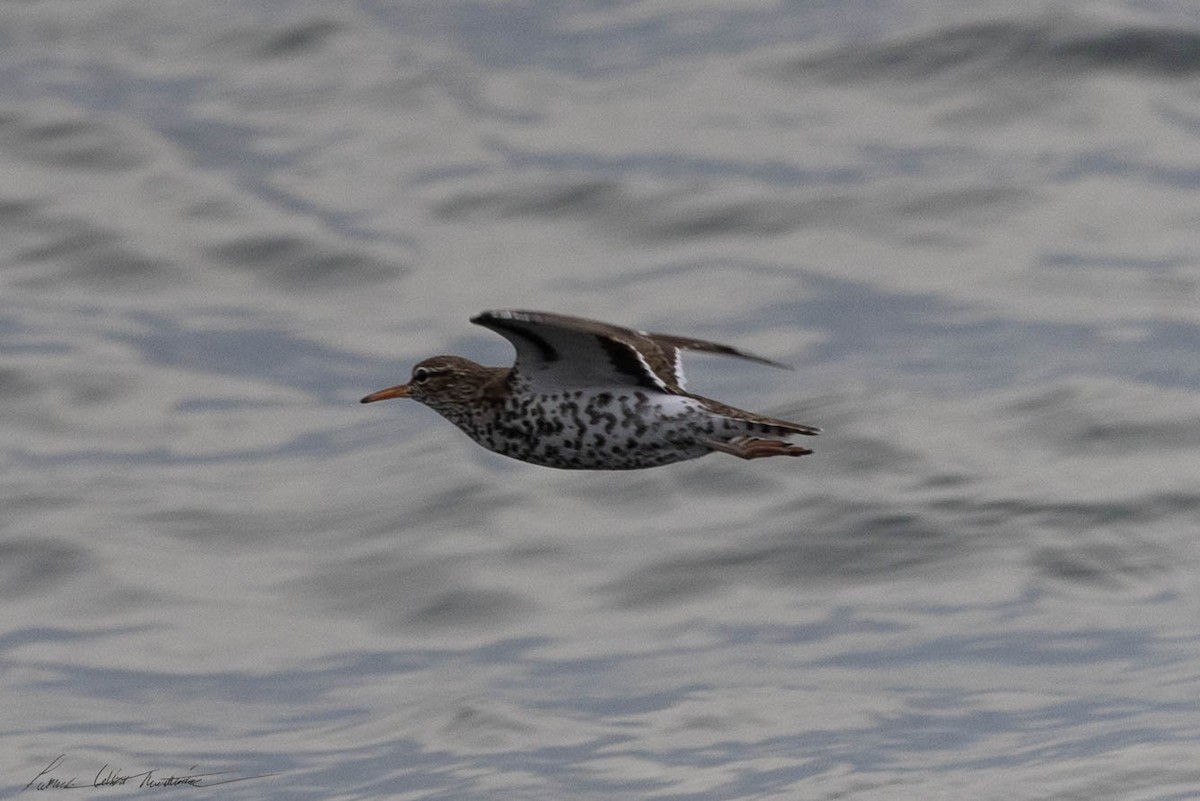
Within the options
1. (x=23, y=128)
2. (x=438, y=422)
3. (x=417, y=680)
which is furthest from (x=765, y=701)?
(x=23, y=128)

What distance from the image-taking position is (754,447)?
42.7 feet

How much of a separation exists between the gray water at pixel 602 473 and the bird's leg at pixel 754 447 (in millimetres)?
6983

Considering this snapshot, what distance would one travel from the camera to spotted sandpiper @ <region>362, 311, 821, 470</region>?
41.7 ft

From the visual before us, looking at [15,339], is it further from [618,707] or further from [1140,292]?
[1140,292]

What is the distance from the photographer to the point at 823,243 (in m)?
37.0

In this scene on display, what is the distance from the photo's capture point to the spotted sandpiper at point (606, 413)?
1270 centimetres

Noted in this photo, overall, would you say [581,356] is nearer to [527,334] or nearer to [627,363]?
[627,363]

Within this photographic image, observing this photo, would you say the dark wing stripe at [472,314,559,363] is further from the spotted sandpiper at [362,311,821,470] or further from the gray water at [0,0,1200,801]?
the gray water at [0,0,1200,801]
